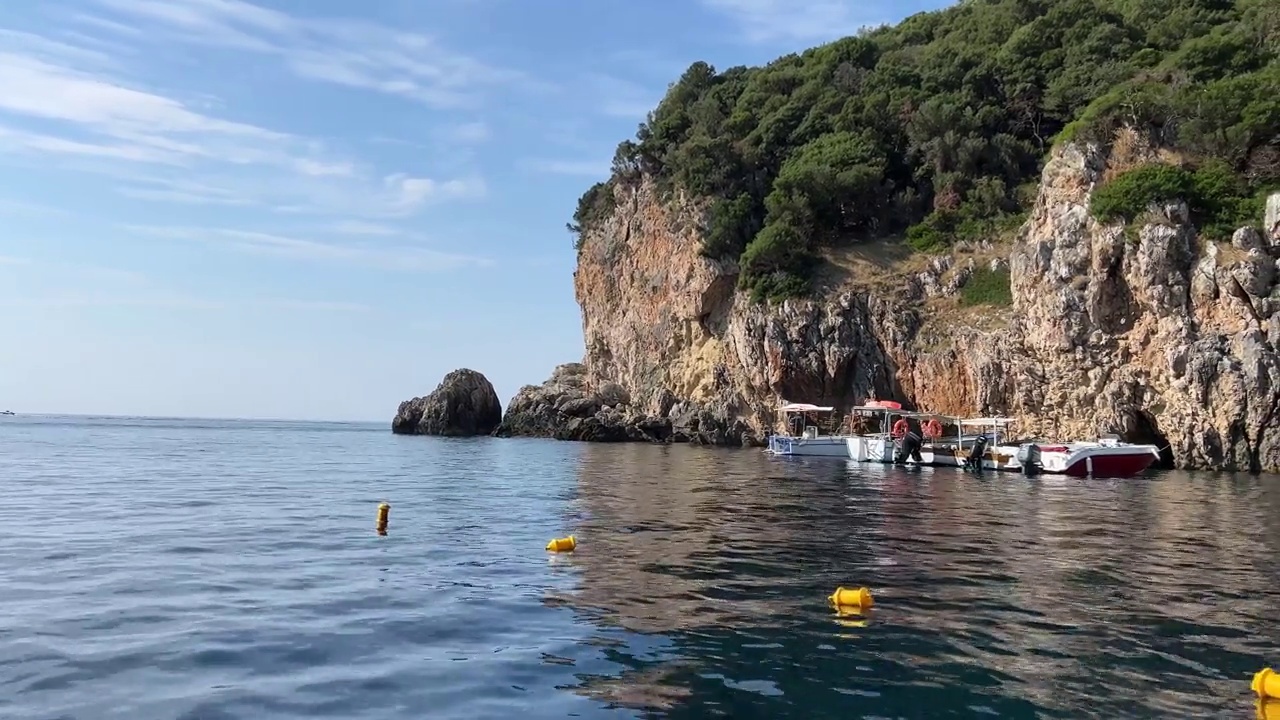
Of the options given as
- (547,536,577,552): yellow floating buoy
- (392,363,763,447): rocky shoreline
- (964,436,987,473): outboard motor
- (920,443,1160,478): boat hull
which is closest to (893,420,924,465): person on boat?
(964,436,987,473): outboard motor

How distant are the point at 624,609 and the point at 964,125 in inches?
2313

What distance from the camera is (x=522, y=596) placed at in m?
12.1

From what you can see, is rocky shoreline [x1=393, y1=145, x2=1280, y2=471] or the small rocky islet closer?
rocky shoreline [x1=393, y1=145, x2=1280, y2=471]

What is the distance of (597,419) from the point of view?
68.9m

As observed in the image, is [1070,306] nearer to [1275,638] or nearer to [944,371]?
[944,371]

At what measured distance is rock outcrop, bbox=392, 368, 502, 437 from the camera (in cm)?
8506

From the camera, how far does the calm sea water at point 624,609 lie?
798 centimetres

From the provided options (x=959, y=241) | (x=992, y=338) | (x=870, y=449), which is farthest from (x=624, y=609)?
(x=959, y=241)

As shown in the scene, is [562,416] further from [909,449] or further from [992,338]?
[909,449]

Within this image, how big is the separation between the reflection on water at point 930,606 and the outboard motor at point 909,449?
17.0m

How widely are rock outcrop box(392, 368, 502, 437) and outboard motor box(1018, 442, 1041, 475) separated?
5347cm

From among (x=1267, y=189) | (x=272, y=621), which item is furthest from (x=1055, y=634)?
(x=1267, y=189)

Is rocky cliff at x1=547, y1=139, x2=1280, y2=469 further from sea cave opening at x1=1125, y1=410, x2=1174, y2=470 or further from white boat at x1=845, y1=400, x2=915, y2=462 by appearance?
white boat at x1=845, y1=400, x2=915, y2=462

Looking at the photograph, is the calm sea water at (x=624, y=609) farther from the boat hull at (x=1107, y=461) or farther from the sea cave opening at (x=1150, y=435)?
the sea cave opening at (x=1150, y=435)
